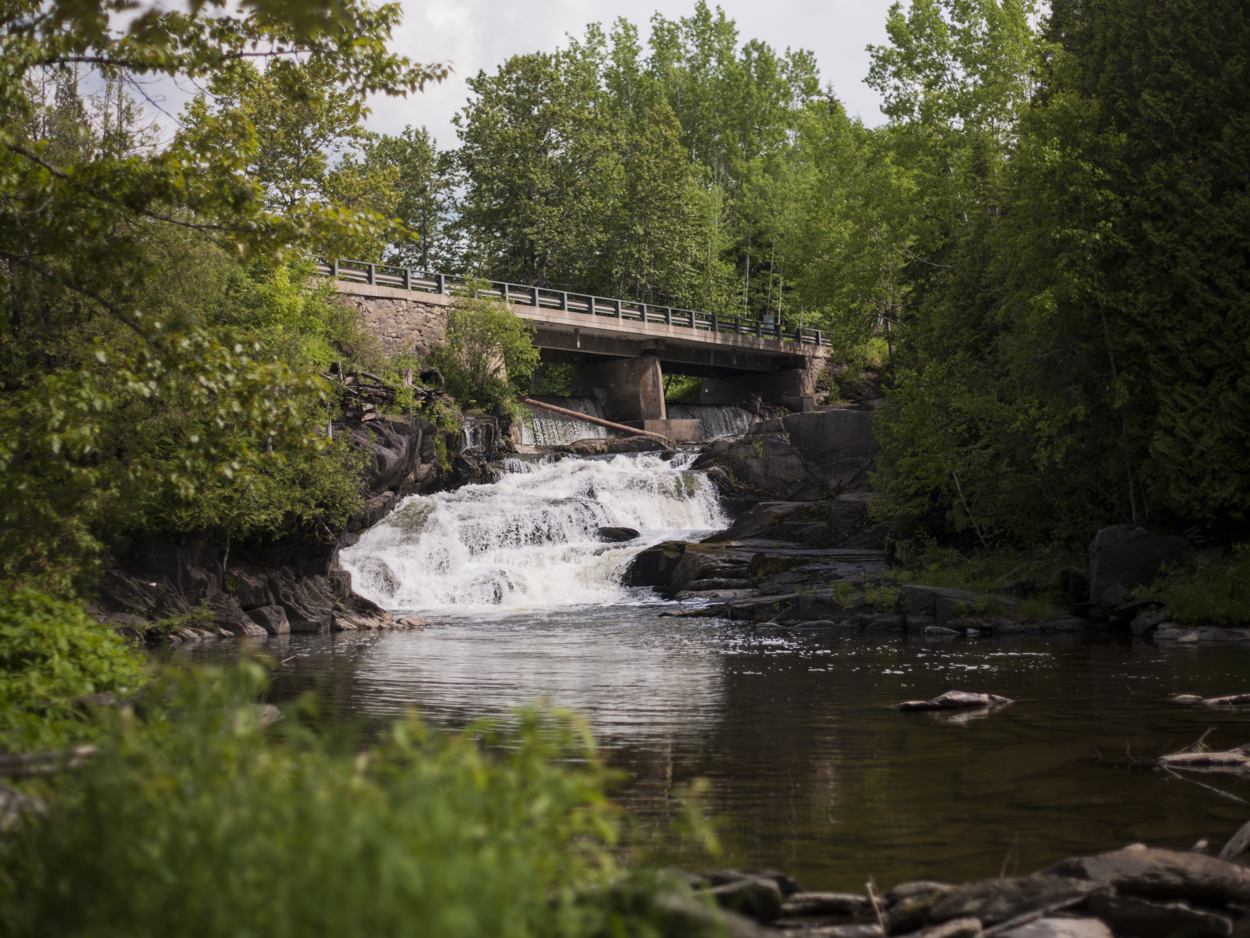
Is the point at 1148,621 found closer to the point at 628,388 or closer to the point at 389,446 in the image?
the point at 389,446

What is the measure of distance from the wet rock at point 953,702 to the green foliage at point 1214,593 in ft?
25.5

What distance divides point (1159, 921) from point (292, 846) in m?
3.14

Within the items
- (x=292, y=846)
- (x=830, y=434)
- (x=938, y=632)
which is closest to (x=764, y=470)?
(x=830, y=434)

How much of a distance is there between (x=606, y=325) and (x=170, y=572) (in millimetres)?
27162

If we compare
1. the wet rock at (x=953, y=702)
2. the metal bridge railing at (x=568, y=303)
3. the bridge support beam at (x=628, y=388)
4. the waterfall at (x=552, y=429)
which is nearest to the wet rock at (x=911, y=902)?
the wet rock at (x=953, y=702)

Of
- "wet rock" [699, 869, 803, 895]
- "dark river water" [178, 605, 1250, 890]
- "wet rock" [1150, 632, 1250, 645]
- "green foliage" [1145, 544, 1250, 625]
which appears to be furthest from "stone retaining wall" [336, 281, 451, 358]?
"wet rock" [699, 869, 803, 895]

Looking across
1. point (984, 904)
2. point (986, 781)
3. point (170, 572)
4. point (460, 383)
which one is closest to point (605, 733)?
point (986, 781)

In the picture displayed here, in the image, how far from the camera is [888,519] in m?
24.0

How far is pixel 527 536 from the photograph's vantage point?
27.1 meters

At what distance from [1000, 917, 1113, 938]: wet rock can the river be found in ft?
2.69

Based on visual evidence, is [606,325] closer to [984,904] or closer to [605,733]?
[605,733]

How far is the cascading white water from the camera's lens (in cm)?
2403

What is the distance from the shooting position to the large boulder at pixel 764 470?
3195 cm

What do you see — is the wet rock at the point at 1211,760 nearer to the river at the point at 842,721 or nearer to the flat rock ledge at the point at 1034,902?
the river at the point at 842,721
